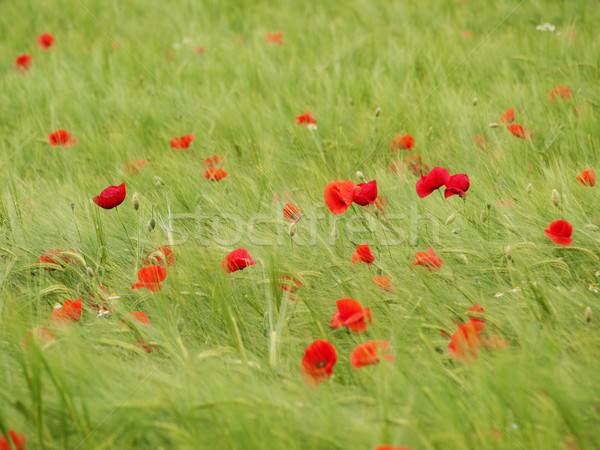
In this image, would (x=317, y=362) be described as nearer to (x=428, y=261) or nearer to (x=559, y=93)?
(x=428, y=261)

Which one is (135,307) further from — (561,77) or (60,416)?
(561,77)

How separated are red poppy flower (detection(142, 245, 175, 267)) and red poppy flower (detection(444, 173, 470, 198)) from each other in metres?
0.75

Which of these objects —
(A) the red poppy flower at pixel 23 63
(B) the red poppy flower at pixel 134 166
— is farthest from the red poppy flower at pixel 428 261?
(A) the red poppy flower at pixel 23 63

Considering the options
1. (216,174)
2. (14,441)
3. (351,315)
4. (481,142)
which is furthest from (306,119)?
(14,441)

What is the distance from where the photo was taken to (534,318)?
3.96ft

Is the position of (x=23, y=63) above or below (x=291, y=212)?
above

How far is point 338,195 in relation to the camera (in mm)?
1514

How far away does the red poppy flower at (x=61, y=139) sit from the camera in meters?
2.31

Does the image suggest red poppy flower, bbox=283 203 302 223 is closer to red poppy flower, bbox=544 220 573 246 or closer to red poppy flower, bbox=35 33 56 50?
red poppy flower, bbox=544 220 573 246

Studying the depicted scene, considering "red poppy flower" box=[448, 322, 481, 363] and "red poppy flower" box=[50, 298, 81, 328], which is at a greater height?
"red poppy flower" box=[50, 298, 81, 328]

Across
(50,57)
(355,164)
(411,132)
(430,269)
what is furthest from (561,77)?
(50,57)

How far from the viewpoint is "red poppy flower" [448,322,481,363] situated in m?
1.08

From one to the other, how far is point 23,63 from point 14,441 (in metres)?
2.75

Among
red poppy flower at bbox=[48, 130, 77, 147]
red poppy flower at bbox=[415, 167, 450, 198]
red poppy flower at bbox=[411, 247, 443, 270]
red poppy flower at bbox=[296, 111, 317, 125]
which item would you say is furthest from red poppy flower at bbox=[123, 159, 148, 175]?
red poppy flower at bbox=[411, 247, 443, 270]
